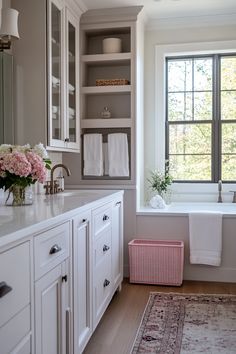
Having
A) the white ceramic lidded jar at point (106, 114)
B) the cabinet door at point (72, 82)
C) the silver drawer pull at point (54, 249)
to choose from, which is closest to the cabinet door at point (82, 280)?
the silver drawer pull at point (54, 249)

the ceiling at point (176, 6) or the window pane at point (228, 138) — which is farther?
the window pane at point (228, 138)

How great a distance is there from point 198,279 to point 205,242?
395 millimetres

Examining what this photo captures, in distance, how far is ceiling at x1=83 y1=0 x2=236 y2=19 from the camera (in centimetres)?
360

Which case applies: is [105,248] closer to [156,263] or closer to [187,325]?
[187,325]

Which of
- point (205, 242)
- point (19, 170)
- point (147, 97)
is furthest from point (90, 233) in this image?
point (147, 97)

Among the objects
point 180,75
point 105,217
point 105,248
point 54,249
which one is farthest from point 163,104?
point 54,249

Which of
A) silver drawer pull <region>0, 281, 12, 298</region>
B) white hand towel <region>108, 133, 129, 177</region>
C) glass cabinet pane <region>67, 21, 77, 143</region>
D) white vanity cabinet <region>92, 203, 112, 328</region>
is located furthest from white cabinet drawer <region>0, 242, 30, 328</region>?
white hand towel <region>108, 133, 129, 177</region>

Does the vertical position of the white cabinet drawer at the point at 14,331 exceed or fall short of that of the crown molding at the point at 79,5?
it falls short

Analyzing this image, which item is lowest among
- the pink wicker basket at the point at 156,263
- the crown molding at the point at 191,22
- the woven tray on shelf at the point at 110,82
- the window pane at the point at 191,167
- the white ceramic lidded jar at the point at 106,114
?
the pink wicker basket at the point at 156,263

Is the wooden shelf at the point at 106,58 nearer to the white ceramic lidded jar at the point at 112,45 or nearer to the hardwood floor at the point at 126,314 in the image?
the white ceramic lidded jar at the point at 112,45

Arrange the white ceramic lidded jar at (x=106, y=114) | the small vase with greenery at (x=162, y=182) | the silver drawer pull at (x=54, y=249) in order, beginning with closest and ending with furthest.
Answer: the silver drawer pull at (x=54, y=249) → the white ceramic lidded jar at (x=106, y=114) → the small vase with greenery at (x=162, y=182)

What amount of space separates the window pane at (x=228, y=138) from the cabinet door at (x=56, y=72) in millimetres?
1957

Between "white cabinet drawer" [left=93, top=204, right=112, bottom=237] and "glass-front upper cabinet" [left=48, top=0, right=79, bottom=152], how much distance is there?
2.14ft

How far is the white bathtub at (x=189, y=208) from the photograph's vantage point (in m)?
3.80
